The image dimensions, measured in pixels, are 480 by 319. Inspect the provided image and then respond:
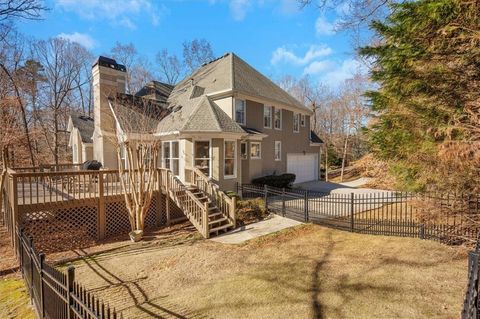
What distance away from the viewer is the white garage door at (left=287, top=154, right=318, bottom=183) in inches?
827

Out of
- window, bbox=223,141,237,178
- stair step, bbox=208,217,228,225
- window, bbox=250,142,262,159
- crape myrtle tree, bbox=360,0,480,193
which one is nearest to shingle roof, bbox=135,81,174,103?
window, bbox=250,142,262,159

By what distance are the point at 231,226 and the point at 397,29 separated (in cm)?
850

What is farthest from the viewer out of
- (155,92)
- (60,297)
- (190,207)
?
(155,92)

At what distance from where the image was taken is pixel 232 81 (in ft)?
53.1

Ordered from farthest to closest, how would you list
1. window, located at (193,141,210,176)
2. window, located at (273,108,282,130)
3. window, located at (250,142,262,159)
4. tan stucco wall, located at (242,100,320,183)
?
window, located at (273,108,282,130)
tan stucco wall, located at (242,100,320,183)
window, located at (250,142,262,159)
window, located at (193,141,210,176)

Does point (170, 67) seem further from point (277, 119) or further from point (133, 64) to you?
point (277, 119)

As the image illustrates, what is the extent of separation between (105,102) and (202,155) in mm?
7625

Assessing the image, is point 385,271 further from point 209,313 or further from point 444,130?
point 209,313

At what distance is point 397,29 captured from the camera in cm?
734

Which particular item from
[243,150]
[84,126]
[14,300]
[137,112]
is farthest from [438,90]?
[84,126]

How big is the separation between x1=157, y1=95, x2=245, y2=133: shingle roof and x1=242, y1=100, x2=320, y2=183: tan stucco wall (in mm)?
2417

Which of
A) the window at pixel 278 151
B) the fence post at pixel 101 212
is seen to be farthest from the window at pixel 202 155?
the window at pixel 278 151

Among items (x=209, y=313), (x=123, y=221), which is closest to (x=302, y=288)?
(x=209, y=313)

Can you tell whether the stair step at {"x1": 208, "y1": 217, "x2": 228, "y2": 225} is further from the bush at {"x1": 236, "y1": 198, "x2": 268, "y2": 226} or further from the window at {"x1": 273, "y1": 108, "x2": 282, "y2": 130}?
the window at {"x1": 273, "y1": 108, "x2": 282, "y2": 130}
